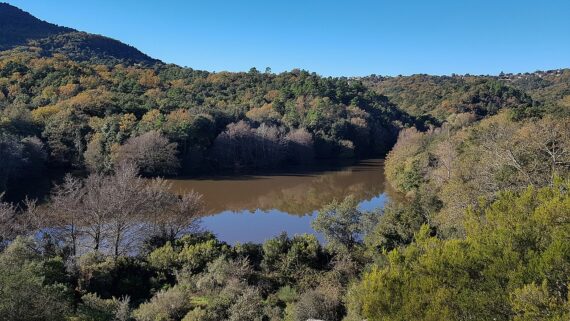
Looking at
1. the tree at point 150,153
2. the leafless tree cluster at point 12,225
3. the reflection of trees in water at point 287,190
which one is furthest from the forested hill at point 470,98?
the leafless tree cluster at point 12,225

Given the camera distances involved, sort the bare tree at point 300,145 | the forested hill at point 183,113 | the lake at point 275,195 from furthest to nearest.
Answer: the bare tree at point 300,145
the forested hill at point 183,113
the lake at point 275,195

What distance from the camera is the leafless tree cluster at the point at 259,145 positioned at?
5041 cm

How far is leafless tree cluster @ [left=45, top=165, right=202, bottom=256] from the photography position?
1808 centimetres

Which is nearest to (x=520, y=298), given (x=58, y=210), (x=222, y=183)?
(x=58, y=210)

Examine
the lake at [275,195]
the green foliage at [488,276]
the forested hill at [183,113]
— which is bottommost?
the lake at [275,195]

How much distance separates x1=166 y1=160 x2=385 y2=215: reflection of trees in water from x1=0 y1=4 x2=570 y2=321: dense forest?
3.80 metres

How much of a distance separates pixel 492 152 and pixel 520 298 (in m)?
16.3

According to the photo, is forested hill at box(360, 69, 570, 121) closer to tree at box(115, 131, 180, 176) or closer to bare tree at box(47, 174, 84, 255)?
tree at box(115, 131, 180, 176)

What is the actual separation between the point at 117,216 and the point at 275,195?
20103mm

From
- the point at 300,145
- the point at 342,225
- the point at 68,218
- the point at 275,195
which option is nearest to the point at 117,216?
the point at 68,218

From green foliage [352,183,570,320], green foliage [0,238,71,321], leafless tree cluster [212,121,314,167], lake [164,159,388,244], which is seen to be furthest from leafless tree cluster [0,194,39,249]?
leafless tree cluster [212,121,314,167]

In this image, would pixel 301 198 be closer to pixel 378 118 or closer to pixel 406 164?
pixel 406 164

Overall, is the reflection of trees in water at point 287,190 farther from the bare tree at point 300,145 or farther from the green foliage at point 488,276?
the green foliage at point 488,276

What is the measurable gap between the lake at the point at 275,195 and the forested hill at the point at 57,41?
2284 inches
